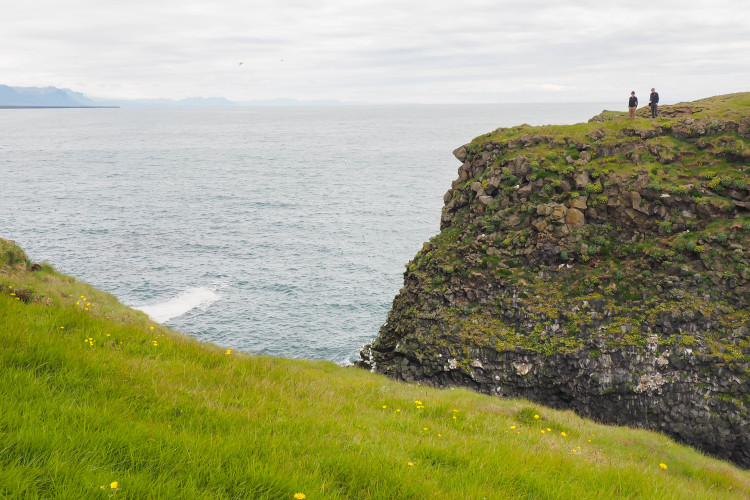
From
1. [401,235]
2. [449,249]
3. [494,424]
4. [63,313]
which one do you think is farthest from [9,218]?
[494,424]

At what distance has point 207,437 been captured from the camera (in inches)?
243

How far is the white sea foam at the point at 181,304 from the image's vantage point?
4584 cm

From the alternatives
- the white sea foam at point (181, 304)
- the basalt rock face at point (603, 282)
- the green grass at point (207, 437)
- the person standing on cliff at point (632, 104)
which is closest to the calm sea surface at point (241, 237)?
the white sea foam at point (181, 304)

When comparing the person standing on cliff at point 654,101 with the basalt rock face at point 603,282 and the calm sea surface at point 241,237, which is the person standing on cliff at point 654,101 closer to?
the basalt rock face at point 603,282

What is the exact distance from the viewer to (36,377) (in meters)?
6.86

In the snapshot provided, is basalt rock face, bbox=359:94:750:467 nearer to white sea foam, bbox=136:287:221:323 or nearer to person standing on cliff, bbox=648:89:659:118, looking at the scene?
person standing on cliff, bbox=648:89:659:118

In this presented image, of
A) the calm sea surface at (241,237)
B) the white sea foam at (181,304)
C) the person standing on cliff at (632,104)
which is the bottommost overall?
the white sea foam at (181,304)

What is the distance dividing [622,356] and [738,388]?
17.6 feet

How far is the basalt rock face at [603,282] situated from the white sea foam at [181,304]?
2220 centimetres

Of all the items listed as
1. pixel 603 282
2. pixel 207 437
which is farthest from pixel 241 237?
pixel 207 437

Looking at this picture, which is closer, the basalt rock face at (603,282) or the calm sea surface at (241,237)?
the basalt rock face at (603,282)

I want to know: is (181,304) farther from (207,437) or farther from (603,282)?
(207,437)

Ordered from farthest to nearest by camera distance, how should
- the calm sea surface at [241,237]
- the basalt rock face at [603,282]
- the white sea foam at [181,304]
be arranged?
the calm sea surface at [241,237], the white sea foam at [181,304], the basalt rock face at [603,282]

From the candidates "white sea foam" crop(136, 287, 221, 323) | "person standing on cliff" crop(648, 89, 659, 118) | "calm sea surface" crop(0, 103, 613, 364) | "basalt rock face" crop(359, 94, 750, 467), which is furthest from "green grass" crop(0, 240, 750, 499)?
"white sea foam" crop(136, 287, 221, 323)
